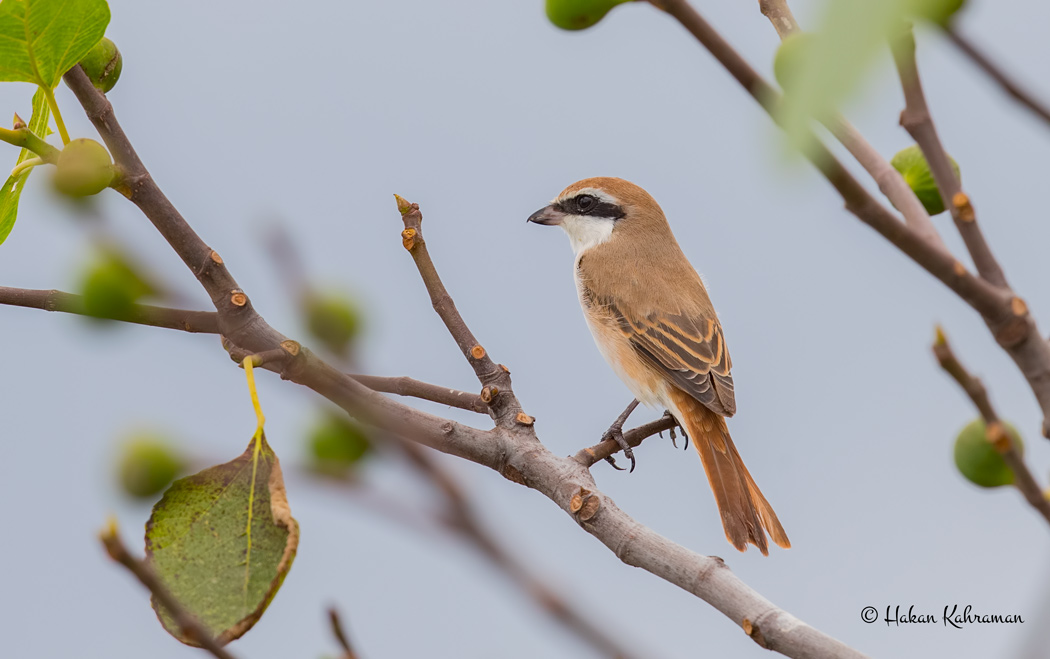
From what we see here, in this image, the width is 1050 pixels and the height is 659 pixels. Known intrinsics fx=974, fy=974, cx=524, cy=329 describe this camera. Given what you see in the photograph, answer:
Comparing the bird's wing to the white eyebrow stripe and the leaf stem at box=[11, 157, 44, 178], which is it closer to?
the white eyebrow stripe

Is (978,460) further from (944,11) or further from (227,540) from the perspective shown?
(227,540)

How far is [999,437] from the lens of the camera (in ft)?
2.31

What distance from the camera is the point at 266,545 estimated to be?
1.12 metres

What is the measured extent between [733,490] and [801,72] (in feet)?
8.43

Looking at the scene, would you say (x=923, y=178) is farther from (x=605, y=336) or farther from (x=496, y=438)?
(x=605, y=336)

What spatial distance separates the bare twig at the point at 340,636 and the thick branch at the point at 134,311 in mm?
726

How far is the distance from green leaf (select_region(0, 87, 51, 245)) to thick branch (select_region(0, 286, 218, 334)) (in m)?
0.08

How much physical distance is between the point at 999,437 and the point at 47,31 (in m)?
1.19

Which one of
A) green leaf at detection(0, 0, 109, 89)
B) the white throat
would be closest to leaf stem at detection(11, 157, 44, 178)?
green leaf at detection(0, 0, 109, 89)

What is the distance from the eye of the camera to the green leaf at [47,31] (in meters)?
1.23

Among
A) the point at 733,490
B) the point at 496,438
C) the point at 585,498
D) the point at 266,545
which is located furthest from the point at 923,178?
the point at 733,490

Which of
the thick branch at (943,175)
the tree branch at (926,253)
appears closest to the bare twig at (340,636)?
the tree branch at (926,253)

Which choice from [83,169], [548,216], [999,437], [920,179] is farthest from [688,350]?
[999,437]

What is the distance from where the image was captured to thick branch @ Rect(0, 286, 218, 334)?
1.36m
